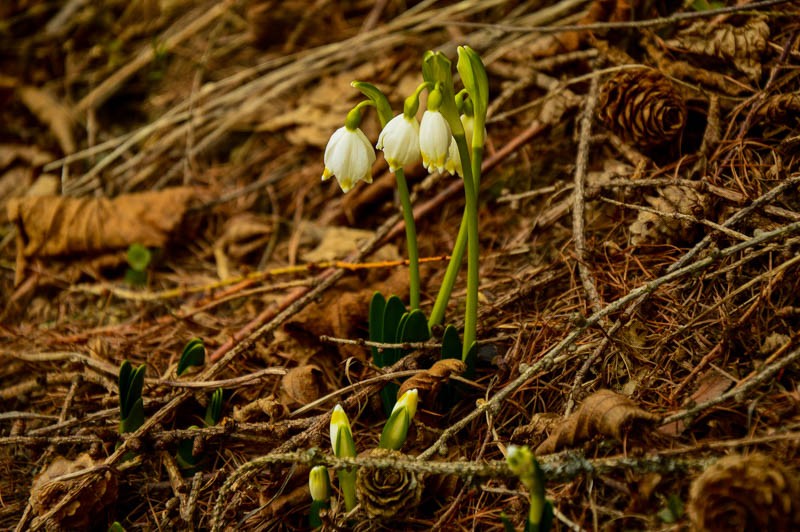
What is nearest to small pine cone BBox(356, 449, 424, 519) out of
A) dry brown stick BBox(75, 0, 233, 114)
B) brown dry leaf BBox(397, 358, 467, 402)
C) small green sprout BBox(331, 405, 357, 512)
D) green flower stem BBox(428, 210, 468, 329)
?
small green sprout BBox(331, 405, 357, 512)

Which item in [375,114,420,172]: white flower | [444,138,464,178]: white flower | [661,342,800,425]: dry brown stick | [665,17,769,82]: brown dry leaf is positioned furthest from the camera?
[665,17,769,82]: brown dry leaf

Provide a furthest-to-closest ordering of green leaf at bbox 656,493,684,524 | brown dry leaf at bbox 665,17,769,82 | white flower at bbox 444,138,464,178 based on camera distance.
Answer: brown dry leaf at bbox 665,17,769,82, white flower at bbox 444,138,464,178, green leaf at bbox 656,493,684,524

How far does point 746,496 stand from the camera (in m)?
1.18

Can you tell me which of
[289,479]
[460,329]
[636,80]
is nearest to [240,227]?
[460,329]

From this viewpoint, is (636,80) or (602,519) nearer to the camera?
(602,519)

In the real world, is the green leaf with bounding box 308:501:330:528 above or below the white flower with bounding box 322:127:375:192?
below

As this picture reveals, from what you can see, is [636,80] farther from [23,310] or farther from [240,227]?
[23,310]

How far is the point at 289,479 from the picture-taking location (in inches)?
66.7

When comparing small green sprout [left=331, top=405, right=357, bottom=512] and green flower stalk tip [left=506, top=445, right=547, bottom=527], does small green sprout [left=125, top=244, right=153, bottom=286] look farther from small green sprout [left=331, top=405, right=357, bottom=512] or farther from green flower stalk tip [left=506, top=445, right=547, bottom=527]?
green flower stalk tip [left=506, top=445, right=547, bottom=527]

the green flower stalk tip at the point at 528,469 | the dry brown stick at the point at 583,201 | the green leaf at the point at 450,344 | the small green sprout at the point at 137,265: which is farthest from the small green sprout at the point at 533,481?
the small green sprout at the point at 137,265

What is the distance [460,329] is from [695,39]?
1.37 metres

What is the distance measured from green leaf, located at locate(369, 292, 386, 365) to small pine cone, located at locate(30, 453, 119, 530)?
0.80 meters

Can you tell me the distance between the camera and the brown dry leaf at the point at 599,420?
141 cm

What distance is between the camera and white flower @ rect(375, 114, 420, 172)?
1610mm
